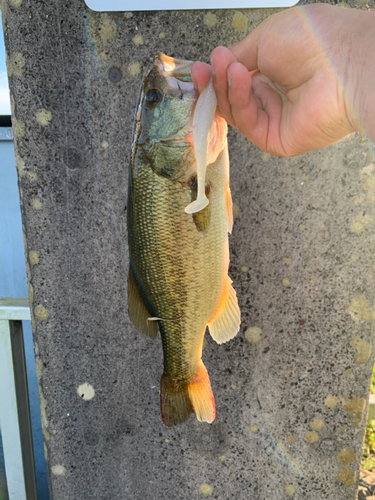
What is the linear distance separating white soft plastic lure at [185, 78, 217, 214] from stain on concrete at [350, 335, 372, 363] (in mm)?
1422

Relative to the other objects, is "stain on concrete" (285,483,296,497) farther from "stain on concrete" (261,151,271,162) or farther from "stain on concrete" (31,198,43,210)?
"stain on concrete" (31,198,43,210)

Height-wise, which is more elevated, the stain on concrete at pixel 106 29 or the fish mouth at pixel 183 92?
the stain on concrete at pixel 106 29

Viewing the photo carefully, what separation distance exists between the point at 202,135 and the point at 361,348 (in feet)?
5.28

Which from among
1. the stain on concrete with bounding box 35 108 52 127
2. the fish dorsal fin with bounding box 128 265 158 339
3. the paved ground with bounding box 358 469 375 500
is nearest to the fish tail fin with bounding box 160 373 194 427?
the fish dorsal fin with bounding box 128 265 158 339

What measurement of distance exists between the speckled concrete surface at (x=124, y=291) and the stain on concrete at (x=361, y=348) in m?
0.01

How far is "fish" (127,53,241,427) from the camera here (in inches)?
48.2

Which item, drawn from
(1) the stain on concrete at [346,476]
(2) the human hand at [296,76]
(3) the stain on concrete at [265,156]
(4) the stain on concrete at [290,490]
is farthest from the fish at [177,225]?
(1) the stain on concrete at [346,476]

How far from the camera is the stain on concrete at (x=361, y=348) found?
192cm

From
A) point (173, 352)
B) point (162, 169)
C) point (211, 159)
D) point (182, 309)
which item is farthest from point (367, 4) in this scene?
point (173, 352)

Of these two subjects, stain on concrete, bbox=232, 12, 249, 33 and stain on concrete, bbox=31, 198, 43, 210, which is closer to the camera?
stain on concrete, bbox=232, 12, 249, 33

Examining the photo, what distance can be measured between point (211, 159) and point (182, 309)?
2.08 feet

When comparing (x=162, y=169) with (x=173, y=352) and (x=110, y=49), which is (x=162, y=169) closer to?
(x=173, y=352)

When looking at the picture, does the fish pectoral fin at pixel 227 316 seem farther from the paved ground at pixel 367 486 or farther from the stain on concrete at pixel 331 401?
the paved ground at pixel 367 486

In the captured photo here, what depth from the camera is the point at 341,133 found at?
1.25 metres
